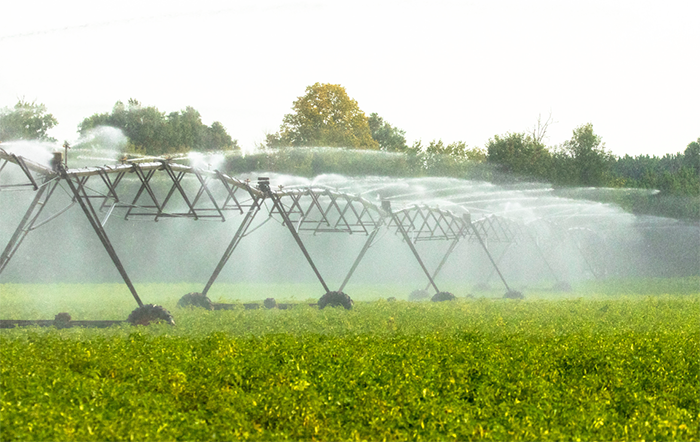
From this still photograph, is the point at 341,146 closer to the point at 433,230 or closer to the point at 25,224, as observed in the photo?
the point at 433,230

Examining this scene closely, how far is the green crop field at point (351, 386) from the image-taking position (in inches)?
255

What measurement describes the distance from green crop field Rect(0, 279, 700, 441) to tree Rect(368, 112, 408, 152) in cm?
5667

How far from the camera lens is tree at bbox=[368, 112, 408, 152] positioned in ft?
225

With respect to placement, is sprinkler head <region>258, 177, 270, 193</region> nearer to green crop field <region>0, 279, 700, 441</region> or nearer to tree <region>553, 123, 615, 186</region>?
green crop field <region>0, 279, 700, 441</region>

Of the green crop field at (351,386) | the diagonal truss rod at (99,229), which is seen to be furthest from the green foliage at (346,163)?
the green crop field at (351,386)

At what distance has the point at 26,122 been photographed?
127ft

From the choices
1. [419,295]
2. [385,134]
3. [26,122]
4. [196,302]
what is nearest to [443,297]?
[419,295]

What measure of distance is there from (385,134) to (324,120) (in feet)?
62.1

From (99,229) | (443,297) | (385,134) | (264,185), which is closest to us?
(99,229)

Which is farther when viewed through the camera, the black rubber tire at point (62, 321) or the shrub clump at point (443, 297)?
the shrub clump at point (443, 297)

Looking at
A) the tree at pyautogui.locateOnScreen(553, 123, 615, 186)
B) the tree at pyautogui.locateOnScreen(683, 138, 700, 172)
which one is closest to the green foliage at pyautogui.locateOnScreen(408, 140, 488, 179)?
the tree at pyautogui.locateOnScreen(553, 123, 615, 186)

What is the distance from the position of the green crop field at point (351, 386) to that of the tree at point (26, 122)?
28.4m

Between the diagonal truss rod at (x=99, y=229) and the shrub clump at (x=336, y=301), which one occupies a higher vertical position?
the diagonal truss rod at (x=99, y=229)

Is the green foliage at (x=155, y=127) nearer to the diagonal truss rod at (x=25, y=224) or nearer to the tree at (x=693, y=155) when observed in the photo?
the diagonal truss rod at (x=25, y=224)
